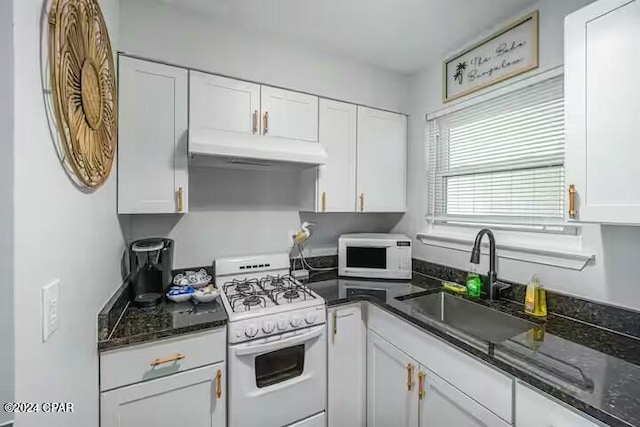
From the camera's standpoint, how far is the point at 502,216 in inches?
69.4

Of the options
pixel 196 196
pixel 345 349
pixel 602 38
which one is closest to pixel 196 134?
pixel 196 196

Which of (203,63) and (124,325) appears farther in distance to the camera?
(203,63)

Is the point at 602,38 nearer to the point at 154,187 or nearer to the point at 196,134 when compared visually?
the point at 196,134

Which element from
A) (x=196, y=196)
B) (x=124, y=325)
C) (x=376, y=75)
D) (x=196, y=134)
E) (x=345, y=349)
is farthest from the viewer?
(x=376, y=75)

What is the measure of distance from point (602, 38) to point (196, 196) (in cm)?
210

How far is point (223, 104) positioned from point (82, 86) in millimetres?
853

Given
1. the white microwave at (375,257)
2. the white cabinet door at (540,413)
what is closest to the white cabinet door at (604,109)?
the white cabinet door at (540,413)

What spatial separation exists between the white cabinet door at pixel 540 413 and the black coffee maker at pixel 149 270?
1.65m

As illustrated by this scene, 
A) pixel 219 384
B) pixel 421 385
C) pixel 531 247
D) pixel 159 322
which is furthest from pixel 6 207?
pixel 531 247

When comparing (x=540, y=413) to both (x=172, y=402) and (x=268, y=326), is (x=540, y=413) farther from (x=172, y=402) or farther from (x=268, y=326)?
(x=172, y=402)

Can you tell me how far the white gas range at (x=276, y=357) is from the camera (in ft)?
4.55

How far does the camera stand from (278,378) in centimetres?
152

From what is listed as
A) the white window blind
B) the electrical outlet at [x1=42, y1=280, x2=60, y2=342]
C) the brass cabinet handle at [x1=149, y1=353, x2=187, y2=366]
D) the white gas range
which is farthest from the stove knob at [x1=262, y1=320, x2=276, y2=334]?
the white window blind

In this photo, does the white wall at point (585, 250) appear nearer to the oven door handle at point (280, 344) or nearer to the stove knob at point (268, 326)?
the oven door handle at point (280, 344)
